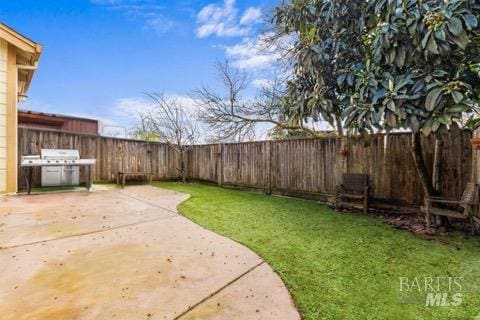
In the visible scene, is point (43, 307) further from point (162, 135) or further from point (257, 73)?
point (162, 135)

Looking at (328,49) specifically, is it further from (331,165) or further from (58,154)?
(58,154)

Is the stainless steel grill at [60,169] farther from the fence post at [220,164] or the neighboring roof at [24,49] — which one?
the fence post at [220,164]

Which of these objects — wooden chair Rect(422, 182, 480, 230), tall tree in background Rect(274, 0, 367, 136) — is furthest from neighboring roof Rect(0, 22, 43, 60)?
wooden chair Rect(422, 182, 480, 230)

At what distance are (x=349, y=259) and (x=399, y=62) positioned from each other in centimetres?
282

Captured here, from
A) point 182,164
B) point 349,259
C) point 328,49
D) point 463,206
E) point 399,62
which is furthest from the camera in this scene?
point 182,164

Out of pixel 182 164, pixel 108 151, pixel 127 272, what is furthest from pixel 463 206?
pixel 108 151

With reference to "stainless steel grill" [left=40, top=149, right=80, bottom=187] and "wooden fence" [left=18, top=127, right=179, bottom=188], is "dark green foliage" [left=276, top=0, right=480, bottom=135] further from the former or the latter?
"wooden fence" [left=18, top=127, right=179, bottom=188]

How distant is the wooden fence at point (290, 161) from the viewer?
465 cm

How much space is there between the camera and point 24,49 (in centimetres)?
631

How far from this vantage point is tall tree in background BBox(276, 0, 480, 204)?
3053 mm

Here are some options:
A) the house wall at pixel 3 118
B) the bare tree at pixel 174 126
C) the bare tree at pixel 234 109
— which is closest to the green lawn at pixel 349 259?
the bare tree at pixel 234 109

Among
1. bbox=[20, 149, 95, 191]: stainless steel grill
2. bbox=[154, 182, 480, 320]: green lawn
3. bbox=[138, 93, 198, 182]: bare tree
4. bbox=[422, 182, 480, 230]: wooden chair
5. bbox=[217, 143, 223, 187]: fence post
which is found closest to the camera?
bbox=[154, 182, 480, 320]: green lawn

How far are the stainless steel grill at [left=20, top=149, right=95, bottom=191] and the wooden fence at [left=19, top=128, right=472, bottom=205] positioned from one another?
72 centimetres

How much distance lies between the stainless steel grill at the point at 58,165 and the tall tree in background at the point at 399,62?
6.59 meters
